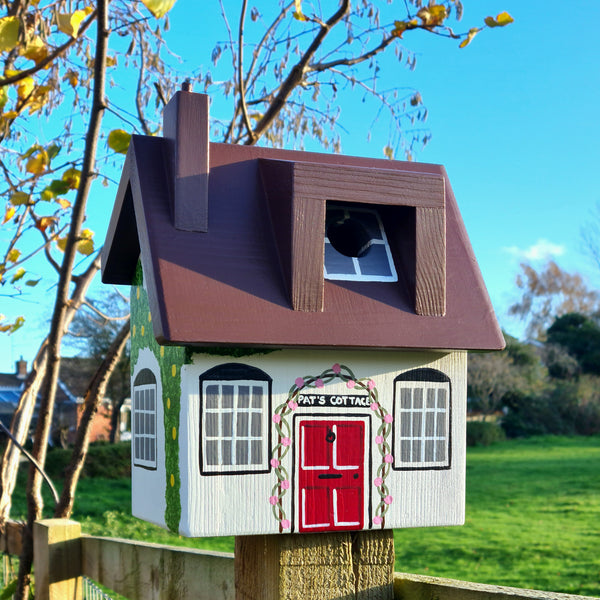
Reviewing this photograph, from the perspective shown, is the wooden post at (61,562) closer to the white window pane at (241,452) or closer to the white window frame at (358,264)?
the white window pane at (241,452)

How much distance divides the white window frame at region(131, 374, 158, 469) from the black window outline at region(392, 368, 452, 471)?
79 centimetres

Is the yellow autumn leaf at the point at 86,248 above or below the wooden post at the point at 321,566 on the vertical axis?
above

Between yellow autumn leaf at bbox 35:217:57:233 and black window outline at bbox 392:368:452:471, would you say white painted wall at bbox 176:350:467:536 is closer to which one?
black window outline at bbox 392:368:452:471

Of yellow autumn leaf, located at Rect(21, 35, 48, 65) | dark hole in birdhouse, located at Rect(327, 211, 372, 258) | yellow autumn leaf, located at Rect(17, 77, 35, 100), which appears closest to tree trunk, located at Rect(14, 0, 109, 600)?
yellow autumn leaf, located at Rect(21, 35, 48, 65)

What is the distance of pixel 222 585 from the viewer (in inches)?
107

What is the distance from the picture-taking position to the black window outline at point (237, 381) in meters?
2.13

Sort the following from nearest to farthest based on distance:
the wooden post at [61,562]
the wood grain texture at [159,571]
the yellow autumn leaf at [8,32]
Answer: the wood grain texture at [159,571] → the yellow autumn leaf at [8,32] → the wooden post at [61,562]

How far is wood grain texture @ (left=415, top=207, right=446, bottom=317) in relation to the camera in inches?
92.1

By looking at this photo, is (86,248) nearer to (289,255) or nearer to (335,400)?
(289,255)

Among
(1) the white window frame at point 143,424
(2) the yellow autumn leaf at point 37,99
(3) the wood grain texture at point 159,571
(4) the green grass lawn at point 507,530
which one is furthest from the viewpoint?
(4) the green grass lawn at point 507,530

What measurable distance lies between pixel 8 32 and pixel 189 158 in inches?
70.3

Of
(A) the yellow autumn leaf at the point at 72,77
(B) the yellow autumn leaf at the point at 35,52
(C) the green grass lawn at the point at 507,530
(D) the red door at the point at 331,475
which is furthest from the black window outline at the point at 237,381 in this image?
(C) the green grass lawn at the point at 507,530

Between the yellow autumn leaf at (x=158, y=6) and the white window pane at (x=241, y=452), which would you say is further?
the yellow autumn leaf at (x=158, y=6)

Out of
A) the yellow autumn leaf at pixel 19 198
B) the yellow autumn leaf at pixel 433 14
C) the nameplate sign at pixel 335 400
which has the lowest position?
the nameplate sign at pixel 335 400
